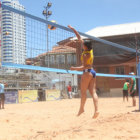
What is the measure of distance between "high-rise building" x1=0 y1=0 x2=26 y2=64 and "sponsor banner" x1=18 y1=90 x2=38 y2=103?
395 inches

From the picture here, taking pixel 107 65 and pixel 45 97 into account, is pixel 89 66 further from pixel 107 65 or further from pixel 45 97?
pixel 107 65

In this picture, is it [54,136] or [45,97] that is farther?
[45,97]

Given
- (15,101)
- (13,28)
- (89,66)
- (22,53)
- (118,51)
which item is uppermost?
(118,51)

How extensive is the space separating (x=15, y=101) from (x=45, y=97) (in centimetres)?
256

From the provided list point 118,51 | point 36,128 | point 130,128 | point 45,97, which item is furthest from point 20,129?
point 118,51

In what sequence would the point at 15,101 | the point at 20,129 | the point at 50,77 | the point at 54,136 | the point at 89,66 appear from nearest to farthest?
1. the point at 54,136
2. the point at 89,66
3. the point at 20,129
4. the point at 15,101
5. the point at 50,77

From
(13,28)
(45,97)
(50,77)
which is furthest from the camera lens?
(50,77)

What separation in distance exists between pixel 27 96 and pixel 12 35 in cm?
1078

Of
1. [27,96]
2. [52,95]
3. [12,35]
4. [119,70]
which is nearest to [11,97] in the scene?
[27,96]

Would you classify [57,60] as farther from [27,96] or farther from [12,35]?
[27,96]

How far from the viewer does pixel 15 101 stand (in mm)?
15062

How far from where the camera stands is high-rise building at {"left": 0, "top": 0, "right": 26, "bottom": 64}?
16.3 feet

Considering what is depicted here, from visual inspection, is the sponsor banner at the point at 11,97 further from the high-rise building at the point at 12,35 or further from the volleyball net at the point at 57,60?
the high-rise building at the point at 12,35

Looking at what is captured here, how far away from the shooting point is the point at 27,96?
613 inches
